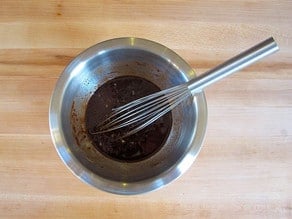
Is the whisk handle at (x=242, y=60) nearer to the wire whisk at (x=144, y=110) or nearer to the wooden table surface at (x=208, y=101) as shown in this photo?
the wire whisk at (x=144, y=110)

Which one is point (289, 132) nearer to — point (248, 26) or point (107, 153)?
point (248, 26)

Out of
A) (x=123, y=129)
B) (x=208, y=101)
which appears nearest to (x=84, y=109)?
(x=123, y=129)

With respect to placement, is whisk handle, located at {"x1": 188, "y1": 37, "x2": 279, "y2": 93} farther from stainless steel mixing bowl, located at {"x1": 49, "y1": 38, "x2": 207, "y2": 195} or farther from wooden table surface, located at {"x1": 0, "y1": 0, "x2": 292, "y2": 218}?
wooden table surface, located at {"x1": 0, "y1": 0, "x2": 292, "y2": 218}

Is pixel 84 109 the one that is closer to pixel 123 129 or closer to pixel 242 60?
pixel 123 129

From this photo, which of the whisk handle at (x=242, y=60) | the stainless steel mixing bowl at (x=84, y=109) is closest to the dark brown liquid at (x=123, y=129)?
the stainless steel mixing bowl at (x=84, y=109)

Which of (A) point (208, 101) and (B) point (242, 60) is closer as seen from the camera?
(B) point (242, 60)

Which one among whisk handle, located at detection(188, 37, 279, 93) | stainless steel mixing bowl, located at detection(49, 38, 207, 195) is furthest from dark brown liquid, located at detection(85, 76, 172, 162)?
whisk handle, located at detection(188, 37, 279, 93)

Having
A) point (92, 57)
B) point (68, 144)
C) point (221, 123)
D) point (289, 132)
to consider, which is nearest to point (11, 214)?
point (68, 144)
